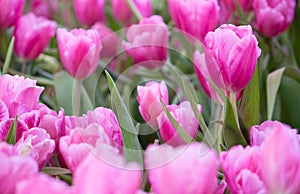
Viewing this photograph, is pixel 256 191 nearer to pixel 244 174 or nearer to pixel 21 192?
pixel 244 174

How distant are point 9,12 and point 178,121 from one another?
33 cm

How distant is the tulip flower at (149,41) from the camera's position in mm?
643

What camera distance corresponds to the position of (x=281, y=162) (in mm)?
325

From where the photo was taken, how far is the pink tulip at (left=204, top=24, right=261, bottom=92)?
0.47 metres

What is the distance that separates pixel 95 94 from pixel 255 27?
219mm

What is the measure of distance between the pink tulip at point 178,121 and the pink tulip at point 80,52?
0.49 feet

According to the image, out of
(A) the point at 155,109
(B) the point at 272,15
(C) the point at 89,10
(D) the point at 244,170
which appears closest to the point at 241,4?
(B) the point at 272,15

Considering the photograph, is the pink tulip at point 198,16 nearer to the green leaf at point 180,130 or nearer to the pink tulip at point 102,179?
the green leaf at point 180,130

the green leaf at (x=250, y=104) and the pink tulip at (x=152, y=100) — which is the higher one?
the pink tulip at (x=152, y=100)

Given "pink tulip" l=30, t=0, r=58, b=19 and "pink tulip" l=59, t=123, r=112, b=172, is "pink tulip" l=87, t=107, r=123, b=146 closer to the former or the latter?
"pink tulip" l=59, t=123, r=112, b=172

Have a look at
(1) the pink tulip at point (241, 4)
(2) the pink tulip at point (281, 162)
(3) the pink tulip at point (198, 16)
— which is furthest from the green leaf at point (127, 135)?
(1) the pink tulip at point (241, 4)

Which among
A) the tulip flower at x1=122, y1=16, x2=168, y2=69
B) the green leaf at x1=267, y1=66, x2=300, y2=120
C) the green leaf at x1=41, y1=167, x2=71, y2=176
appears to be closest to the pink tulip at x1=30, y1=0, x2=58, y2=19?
the tulip flower at x1=122, y1=16, x2=168, y2=69

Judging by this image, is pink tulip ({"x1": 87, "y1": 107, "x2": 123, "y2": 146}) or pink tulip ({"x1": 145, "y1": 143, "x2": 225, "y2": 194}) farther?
pink tulip ({"x1": 87, "y1": 107, "x2": 123, "y2": 146})

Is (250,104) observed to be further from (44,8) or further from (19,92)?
(44,8)
